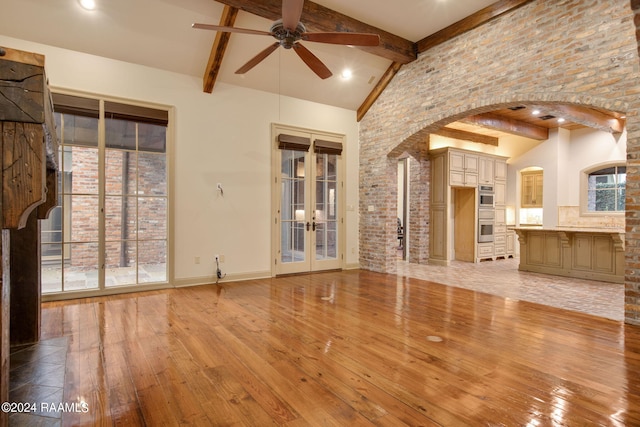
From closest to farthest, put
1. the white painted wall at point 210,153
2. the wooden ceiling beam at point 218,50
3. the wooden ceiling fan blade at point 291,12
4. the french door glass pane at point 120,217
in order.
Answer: the wooden ceiling fan blade at point 291,12
the wooden ceiling beam at point 218,50
the white painted wall at point 210,153
the french door glass pane at point 120,217

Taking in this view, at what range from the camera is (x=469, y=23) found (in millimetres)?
5020

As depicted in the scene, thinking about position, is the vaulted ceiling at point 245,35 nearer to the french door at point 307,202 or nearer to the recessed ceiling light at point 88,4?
the recessed ceiling light at point 88,4

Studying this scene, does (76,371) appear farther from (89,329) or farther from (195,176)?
(195,176)

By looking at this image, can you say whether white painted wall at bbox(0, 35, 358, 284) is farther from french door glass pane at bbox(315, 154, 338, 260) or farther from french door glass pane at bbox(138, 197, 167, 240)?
french door glass pane at bbox(315, 154, 338, 260)

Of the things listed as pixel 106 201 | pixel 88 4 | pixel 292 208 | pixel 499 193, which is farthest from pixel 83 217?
pixel 499 193

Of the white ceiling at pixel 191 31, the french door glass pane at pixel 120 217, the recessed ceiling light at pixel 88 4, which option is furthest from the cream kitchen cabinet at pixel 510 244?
the recessed ceiling light at pixel 88 4

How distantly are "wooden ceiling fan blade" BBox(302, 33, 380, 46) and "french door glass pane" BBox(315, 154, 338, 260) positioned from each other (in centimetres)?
326

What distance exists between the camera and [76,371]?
2.46 meters

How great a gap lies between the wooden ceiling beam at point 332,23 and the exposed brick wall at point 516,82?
38cm

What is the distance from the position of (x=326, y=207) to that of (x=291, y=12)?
13.7 feet

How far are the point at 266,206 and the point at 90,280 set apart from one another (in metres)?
2.83

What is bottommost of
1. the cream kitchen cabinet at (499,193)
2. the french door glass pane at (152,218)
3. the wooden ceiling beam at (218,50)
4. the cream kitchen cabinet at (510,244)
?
the cream kitchen cabinet at (510,244)

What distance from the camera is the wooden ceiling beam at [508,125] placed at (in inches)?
286

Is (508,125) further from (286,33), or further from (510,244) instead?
(286,33)
